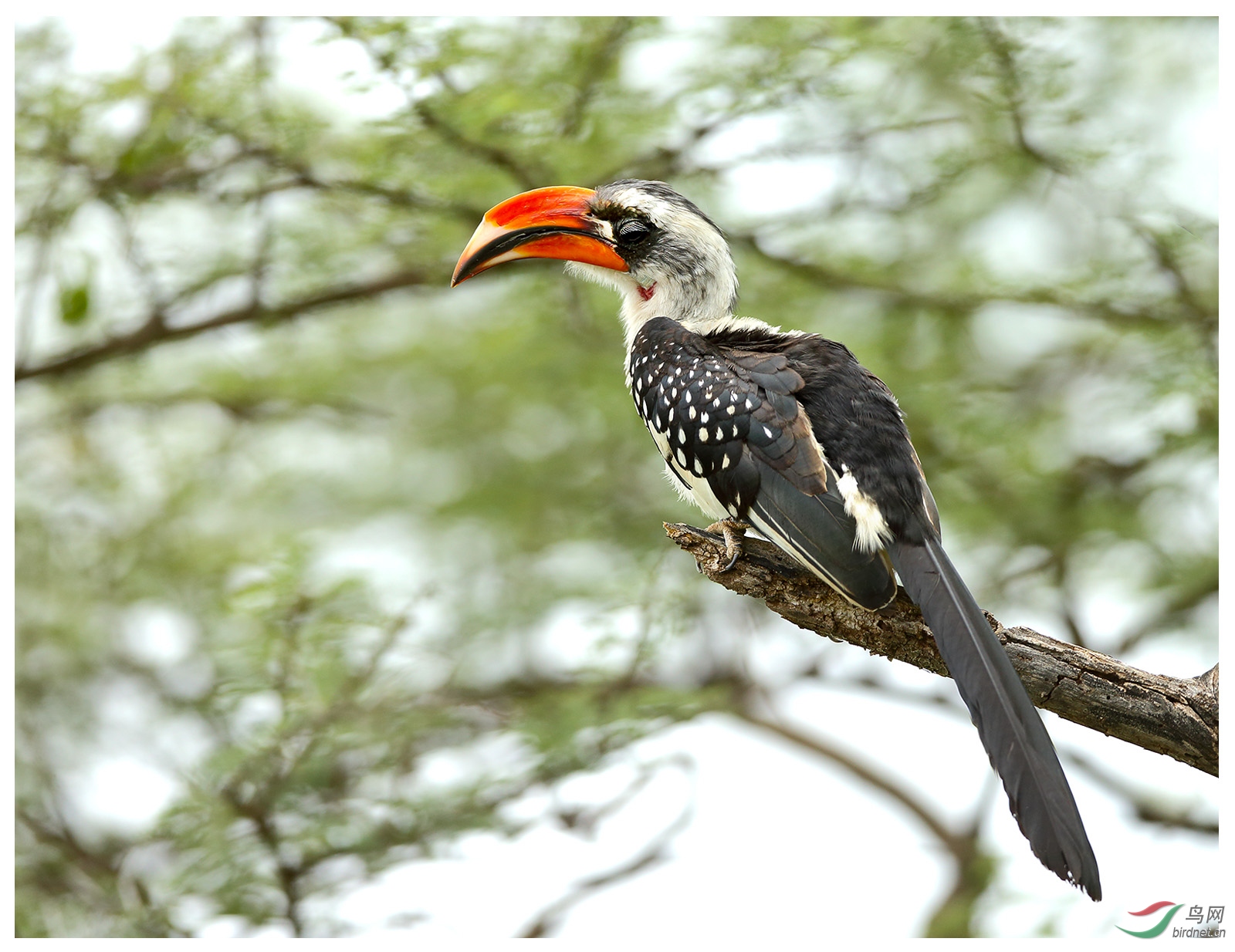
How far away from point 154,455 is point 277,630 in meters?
2.37

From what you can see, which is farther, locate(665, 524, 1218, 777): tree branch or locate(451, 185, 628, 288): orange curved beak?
locate(451, 185, 628, 288): orange curved beak

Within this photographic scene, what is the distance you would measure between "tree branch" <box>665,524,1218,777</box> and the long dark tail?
0.52 ft

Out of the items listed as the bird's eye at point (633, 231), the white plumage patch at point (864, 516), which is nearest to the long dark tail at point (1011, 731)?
the white plumage patch at point (864, 516)

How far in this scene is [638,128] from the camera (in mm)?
4270

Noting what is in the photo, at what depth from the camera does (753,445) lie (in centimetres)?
261

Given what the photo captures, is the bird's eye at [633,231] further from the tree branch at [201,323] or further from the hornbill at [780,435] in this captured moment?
the tree branch at [201,323]

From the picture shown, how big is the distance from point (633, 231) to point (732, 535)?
1132 millimetres

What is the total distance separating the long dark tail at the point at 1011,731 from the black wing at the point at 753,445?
135 millimetres

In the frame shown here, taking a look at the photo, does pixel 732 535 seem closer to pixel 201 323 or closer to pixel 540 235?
pixel 540 235

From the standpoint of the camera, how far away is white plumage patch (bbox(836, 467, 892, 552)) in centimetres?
239

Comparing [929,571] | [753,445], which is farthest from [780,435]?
[929,571]

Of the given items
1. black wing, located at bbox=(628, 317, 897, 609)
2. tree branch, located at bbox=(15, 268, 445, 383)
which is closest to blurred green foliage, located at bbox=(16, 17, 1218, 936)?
tree branch, located at bbox=(15, 268, 445, 383)

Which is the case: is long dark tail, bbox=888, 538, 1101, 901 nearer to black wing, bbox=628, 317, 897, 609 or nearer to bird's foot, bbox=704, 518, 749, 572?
black wing, bbox=628, 317, 897, 609

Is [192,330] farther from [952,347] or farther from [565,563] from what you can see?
[952,347]
